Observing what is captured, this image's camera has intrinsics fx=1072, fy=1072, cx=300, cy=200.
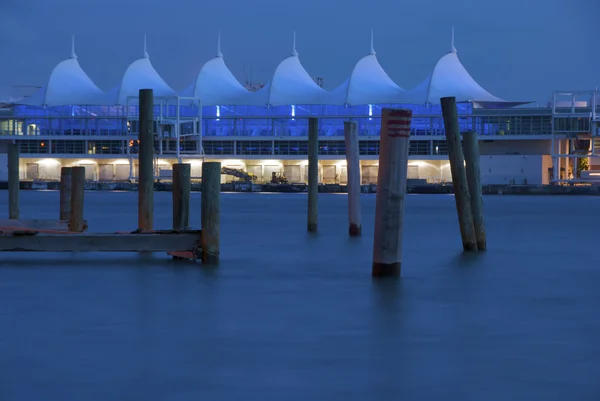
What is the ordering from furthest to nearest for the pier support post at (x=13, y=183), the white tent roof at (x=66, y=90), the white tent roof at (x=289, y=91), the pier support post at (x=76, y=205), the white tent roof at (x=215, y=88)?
the white tent roof at (x=66, y=90), the white tent roof at (x=215, y=88), the white tent roof at (x=289, y=91), the pier support post at (x=13, y=183), the pier support post at (x=76, y=205)

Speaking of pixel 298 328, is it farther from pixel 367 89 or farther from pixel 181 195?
pixel 367 89

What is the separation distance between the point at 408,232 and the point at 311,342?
1663cm

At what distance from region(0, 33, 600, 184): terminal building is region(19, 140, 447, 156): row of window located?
0.08 m

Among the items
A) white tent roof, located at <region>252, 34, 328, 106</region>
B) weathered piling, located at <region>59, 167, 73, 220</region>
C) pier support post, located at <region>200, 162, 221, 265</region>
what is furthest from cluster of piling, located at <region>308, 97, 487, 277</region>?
white tent roof, located at <region>252, 34, 328, 106</region>

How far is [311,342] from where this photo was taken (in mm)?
8797

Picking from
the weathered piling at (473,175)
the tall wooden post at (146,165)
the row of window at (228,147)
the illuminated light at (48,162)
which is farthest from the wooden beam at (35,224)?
the illuminated light at (48,162)

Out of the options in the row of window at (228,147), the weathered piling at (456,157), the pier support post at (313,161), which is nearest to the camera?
the weathered piling at (456,157)

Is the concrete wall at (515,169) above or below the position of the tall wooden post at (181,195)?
above

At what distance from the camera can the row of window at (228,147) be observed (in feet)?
257

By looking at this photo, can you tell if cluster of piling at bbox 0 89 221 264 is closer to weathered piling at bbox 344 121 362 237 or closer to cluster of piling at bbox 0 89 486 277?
cluster of piling at bbox 0 89 486 277

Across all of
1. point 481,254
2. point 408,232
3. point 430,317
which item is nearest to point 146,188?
point 481,254

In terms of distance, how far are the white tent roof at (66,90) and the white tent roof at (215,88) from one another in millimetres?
8230

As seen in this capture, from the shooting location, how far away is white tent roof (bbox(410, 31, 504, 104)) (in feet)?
253

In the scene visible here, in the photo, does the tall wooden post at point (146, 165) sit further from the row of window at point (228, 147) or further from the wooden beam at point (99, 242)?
the row of window at point (228, 147)
